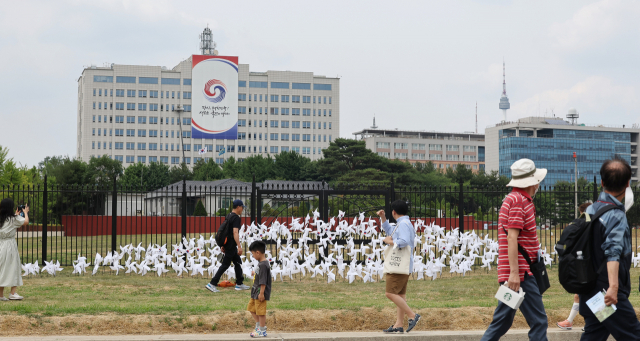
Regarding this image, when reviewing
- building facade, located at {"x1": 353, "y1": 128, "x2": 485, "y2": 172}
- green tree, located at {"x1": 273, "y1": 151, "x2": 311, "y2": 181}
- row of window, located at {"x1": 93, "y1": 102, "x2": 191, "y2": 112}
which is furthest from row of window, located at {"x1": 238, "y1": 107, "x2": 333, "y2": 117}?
green tree, located at {"x1": 273, "y1": 151, "x2": 311, "y2": 181}

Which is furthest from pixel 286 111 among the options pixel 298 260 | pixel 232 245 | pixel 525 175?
pixel 525 175

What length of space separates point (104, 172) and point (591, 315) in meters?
78.1

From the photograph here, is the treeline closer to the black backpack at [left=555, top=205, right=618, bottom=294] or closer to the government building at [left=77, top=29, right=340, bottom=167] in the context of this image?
the government building at [left=77, top=29, right=340, bottom=167]

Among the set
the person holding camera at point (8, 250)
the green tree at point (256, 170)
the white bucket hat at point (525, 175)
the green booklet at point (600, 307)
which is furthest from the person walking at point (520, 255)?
the green tree at point (256, 170)

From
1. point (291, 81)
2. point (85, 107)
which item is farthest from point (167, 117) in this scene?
point (291, 81)

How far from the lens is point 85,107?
13125 cm

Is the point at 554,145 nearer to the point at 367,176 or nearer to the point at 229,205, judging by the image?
the point at 367,176

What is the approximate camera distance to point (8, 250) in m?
9.53

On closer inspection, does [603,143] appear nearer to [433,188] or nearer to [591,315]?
[433,188]

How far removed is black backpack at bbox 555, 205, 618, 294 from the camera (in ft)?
15.1

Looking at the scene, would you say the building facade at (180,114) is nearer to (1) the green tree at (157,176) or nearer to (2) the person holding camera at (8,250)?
(1) the green tree at (157,176)

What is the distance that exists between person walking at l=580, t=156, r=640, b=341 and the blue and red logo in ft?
386

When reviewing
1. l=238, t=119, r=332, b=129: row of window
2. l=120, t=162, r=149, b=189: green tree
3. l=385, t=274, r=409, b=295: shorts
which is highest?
l=238, t=119, r=332, b=129: row of window

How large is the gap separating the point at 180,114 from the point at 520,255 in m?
127
